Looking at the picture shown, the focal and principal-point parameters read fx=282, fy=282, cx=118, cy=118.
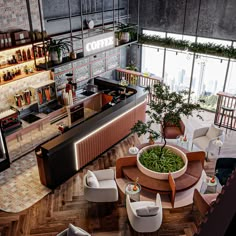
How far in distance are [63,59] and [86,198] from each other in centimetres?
303

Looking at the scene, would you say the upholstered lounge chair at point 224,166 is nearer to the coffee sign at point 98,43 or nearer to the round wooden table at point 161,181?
the round wooden table at point 161,181

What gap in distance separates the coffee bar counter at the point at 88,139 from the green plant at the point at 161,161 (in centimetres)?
137

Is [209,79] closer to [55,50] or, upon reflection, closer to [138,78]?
[138,78]

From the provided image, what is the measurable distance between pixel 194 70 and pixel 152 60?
190 cm

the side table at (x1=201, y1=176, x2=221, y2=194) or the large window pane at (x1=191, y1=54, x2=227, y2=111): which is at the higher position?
the large window pane at (x1=191, y1=54, x2=227, y2=111)

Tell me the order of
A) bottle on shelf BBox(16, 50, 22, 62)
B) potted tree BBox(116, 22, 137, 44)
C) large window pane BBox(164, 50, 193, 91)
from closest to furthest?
bottle on shelf BBox(16, 50, 22, 62) < potted tree BBox(116, 22, 137, 44) < large window pane BBox(164, 50, 193, 91)

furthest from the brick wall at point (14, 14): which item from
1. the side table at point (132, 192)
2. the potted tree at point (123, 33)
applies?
the side table at point (132, 192)

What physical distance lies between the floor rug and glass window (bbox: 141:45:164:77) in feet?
21.1

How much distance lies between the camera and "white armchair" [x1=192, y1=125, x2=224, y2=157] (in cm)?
717

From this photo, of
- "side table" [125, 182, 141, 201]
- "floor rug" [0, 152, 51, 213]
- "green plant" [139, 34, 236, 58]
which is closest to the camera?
"side table" [125, 182, 141, 201]

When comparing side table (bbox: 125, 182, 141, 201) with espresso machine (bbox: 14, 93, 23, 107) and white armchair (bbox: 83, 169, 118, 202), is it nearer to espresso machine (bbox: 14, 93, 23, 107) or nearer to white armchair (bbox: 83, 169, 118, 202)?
white armchair (bbox: 83, 169, 118, 202)

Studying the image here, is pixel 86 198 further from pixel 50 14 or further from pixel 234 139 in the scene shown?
pixel 50 14

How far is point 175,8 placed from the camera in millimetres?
9969

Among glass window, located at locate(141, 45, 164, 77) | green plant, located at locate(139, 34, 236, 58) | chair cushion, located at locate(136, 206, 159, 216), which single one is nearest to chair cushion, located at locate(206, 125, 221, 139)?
green plant, located at locate(139, 34, 236, 58)
